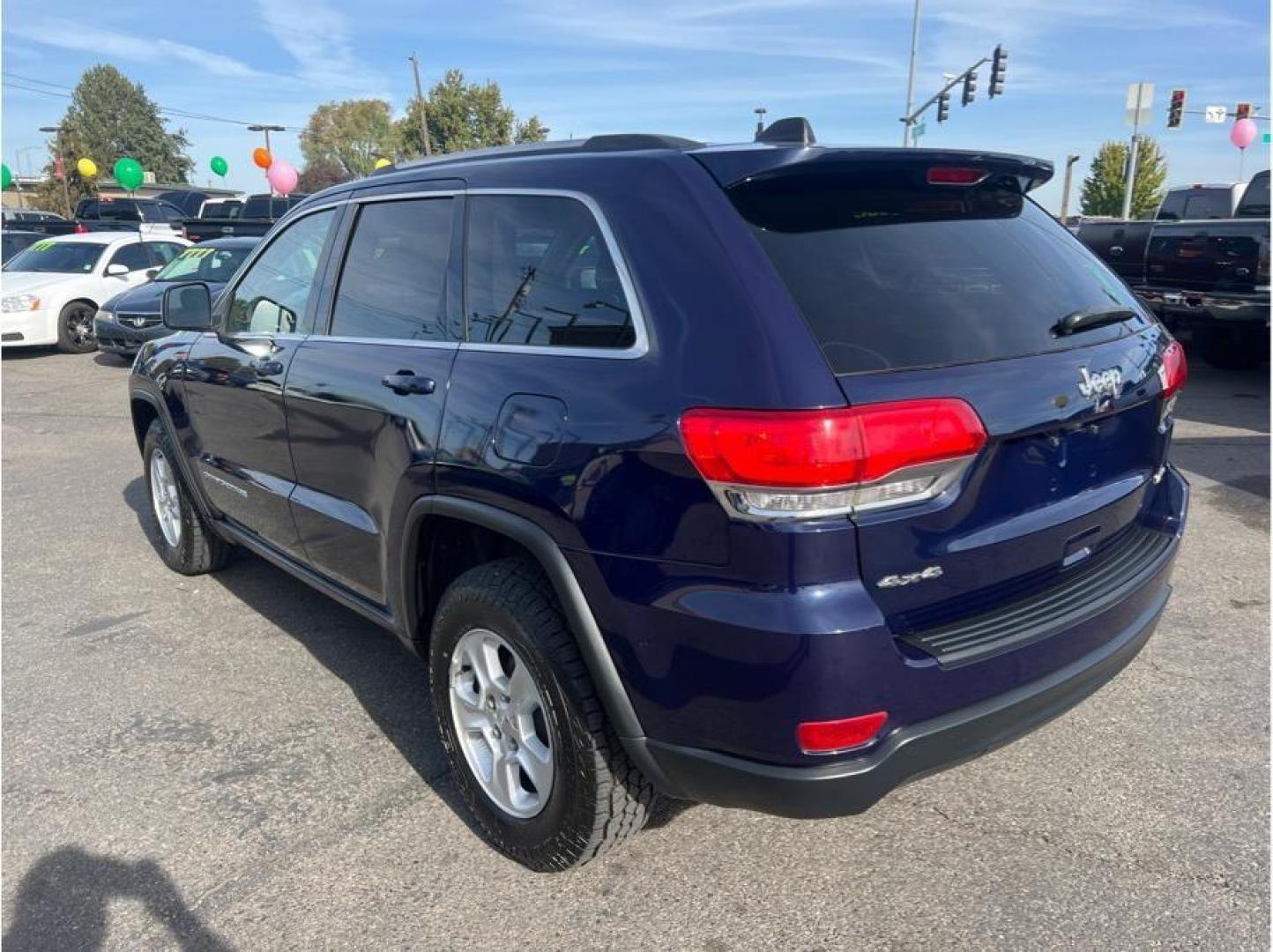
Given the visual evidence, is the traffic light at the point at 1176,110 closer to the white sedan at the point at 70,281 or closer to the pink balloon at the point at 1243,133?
the pink balloon at the point at 1243,133

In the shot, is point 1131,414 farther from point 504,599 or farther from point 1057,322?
point 504,599

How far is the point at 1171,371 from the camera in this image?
2797 millimetres

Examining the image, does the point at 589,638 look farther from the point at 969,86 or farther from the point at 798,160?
the point at 969,86

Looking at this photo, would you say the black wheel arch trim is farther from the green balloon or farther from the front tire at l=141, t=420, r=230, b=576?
the green balloon

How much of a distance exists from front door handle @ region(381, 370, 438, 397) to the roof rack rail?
69 centimetres

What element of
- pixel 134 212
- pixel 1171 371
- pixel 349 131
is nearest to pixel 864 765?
pixel 1171 371

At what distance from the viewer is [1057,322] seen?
8.11ft

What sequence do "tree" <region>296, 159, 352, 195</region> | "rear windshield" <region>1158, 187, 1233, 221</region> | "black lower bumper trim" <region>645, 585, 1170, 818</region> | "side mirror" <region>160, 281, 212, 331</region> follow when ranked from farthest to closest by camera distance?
"tree" <region>296, 159, 352, 195</region> → "rear windshield" <region>1158, 187, 1233, 221</region> → "side mirror" <region>160, 281, 212, 331</region> → "black lower bumper trim" <region>645, 585, 1170, 818</region>

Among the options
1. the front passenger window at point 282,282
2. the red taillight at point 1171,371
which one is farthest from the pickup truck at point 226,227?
the red taillight at point 1171,371

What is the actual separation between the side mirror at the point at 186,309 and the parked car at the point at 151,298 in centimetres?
804

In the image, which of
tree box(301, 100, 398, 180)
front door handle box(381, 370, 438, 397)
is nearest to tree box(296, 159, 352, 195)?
tree box(301, 100, 398, 180)

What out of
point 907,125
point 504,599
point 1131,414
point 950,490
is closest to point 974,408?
point 950,490

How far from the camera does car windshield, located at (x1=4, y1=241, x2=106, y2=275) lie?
14.0 meters

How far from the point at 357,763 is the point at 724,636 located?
1713 millimetres
